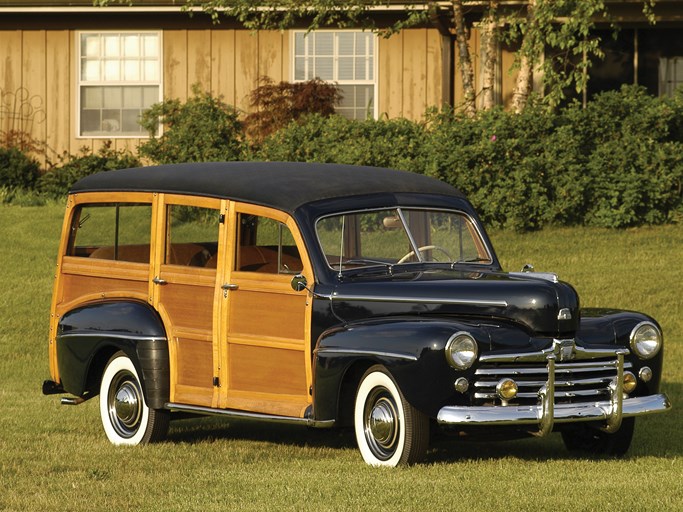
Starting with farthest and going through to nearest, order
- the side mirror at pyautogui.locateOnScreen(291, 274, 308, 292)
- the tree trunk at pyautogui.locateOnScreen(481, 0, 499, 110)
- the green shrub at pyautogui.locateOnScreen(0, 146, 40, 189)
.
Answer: the green shrub at pyautogui.locateOnScreen(0, 146, 40, 189) → the tree trunk at pyautogui.locateOnScreen(481, 0, 499, 110) → the side mirror at pyautogui.locateOnScreen(291, 274, 308, 292)

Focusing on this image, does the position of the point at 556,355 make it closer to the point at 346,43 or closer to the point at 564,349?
the point at 564,349

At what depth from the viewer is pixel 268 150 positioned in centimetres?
1944

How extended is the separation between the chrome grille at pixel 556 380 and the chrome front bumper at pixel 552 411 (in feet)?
0.19

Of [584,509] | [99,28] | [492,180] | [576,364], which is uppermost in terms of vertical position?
[99,28]

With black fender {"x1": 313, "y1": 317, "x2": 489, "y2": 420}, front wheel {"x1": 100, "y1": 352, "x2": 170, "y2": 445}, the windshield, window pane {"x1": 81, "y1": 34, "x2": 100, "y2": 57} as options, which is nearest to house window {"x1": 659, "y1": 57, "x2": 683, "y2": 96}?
window pane {"x1": 81, "y1": 34, "x2": 100, "y2": 57}

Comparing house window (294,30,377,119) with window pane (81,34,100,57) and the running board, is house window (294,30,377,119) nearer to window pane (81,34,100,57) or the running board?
window pane (81,34,100,57)

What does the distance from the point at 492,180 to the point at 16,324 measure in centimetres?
626

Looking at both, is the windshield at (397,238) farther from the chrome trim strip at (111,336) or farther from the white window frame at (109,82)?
the white window frame at (109,82)

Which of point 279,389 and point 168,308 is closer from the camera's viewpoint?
point 279,389

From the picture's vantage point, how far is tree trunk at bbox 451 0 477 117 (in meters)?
20.1

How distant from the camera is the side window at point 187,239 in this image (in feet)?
31.9

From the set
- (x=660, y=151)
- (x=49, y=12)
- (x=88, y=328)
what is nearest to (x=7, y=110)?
(x=49, y=12)

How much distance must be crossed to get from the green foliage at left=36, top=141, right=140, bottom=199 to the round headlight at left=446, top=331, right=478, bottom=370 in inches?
553

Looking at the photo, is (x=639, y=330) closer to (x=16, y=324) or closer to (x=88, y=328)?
(x=88, y=328)
